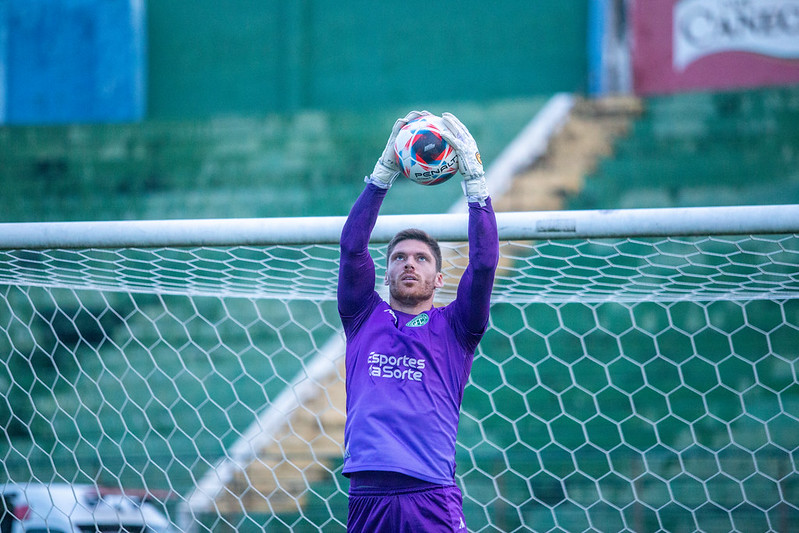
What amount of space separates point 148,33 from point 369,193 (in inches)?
344

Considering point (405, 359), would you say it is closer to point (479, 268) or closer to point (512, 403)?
point (479, 268)

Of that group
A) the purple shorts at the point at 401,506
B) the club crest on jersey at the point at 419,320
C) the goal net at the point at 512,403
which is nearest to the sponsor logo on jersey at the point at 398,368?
the club crest on jersey at the point at 419,320

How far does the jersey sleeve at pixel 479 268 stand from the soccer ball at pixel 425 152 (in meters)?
0.16

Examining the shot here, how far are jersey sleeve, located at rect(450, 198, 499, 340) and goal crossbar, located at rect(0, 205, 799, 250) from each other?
20.0 inches

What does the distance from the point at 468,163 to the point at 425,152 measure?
0.49 ft

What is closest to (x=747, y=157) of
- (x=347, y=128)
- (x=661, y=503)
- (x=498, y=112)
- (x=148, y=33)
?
(x=498, y=112)

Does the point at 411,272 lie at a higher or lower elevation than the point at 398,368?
higher

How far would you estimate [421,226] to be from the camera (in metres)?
3.24

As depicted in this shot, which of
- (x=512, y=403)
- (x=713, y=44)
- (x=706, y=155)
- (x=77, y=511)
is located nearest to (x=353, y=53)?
(x=713, y=44)

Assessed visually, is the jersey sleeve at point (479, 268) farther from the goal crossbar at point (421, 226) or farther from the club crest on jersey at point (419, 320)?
the goal crossbar at point (421, 226)

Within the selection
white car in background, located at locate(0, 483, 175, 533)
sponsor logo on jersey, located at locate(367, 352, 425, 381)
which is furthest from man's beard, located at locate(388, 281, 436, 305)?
white car in background, located at locate(0, 483, 175, 533)

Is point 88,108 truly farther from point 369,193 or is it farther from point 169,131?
point 369,193

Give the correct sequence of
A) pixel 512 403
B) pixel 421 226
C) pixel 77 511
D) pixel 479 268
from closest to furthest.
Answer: pixel 479 268, pixel 421 226, pixel 77 511, pixel 512 403

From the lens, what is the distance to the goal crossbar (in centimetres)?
303
